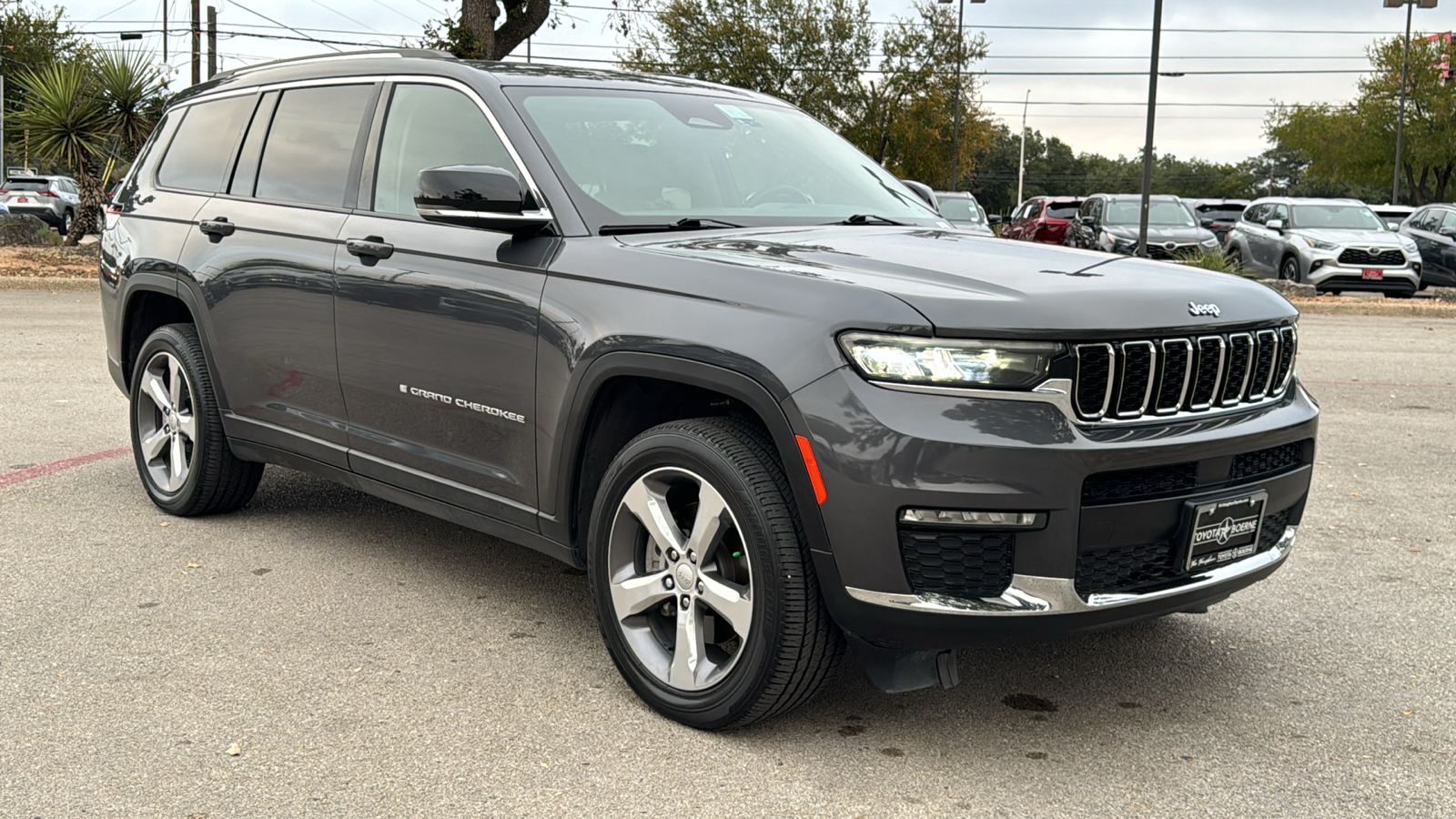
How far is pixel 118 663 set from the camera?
13.2 ft

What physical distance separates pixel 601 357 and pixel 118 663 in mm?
1755

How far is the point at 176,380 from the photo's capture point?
18.9 feet

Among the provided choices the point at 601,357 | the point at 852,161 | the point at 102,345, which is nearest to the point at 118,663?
the point at 601,357

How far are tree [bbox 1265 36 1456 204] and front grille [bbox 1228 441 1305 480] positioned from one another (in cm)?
5594

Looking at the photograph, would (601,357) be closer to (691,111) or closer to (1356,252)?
(691,111)

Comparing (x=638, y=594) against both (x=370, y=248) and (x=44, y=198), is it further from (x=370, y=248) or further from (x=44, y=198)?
(x=44, y=198)

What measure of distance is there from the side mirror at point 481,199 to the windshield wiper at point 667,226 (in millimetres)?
185

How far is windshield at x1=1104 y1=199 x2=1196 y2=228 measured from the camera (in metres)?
23.9

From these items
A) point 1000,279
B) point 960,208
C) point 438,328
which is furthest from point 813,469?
point 960,208

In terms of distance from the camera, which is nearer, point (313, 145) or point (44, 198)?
point (313, 145)

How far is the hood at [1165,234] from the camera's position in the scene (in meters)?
23.1

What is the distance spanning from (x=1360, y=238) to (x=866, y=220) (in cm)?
1836

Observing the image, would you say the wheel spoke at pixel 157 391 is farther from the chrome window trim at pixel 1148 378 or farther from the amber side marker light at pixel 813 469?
the chrome window trim at pixel 1148 378

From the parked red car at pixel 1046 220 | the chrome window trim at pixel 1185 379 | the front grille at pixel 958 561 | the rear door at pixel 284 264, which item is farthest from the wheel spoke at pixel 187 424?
the parked red car at pixel 1046 220
